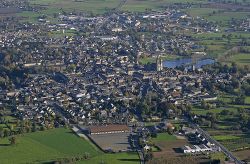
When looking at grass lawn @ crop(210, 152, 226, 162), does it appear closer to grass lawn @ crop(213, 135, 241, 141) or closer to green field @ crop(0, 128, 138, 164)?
grass lawn @ crop(213, 135, 241, 141)

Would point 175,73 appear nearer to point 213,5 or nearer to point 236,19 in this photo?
point 236,19

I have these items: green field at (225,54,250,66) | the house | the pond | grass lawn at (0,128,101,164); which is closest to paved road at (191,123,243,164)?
the house

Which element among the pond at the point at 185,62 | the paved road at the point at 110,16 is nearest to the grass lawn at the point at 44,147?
the pond at the point at 185,62

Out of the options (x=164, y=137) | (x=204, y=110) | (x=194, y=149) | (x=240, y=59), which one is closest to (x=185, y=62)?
(x=240, y=59)

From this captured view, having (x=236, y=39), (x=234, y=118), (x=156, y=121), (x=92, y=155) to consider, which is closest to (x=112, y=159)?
(x=92, y=155)

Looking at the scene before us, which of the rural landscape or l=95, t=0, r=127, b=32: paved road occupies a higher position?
l=95, t=0, r=127, b=32: paved road

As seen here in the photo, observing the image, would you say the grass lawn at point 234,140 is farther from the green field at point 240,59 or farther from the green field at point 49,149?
the green field at point 240,59
